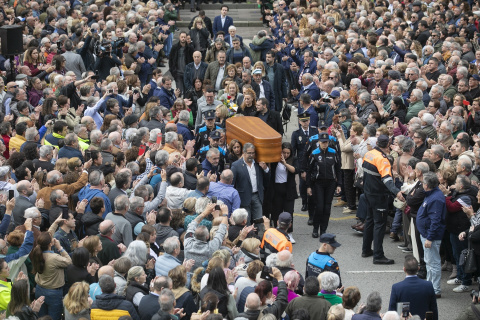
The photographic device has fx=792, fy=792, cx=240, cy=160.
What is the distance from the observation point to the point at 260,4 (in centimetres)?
2981

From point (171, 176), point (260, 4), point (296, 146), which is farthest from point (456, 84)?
point (260, 4)

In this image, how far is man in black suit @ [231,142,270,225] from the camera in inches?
496

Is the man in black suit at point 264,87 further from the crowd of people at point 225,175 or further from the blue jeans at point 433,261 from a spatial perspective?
the blue jeans at point 433,261

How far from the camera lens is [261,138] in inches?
495

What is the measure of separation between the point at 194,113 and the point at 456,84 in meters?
5.60

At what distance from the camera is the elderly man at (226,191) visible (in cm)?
1166

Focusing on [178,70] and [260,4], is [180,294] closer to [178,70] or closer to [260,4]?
[178,70]

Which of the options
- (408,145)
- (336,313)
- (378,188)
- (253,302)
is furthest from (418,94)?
(253,302)

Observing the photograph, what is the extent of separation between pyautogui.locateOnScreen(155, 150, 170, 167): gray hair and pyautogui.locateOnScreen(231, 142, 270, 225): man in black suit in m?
1.27

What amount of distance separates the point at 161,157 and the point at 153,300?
382 centimetres

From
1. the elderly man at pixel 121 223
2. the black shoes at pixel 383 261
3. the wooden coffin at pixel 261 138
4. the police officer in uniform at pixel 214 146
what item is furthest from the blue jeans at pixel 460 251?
the elderly man at pixel 121 223

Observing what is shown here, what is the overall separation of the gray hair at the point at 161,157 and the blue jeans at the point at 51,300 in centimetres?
309

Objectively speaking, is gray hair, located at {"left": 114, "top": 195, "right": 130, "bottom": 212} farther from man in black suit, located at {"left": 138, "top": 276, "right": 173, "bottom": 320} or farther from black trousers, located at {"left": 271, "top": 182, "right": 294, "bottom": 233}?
black trousers, located at {"left": 271, "top": 182, "right": 294, "bottom": 233}

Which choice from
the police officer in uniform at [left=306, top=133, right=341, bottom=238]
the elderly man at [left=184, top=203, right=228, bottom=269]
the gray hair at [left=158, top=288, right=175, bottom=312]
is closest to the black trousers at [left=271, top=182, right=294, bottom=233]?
the police officer in uniform at [left=306, top=133, right=341, bottom=238]
